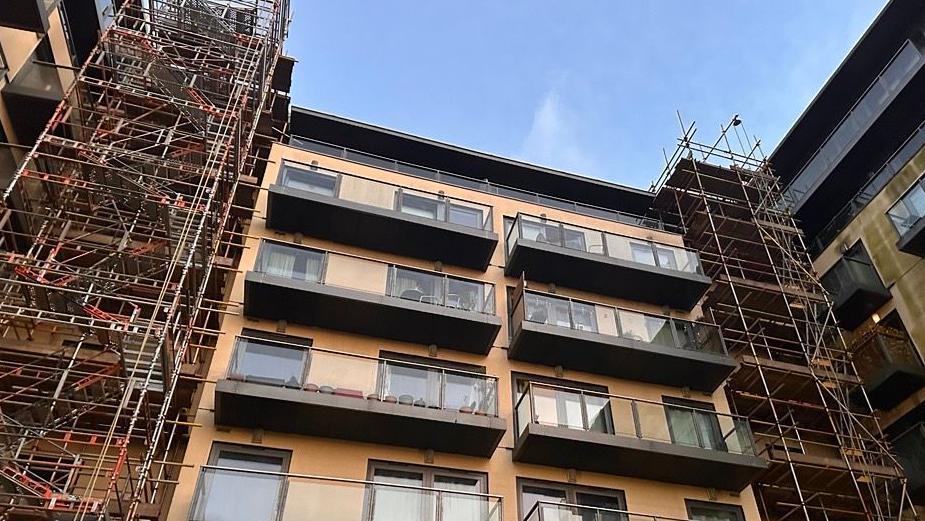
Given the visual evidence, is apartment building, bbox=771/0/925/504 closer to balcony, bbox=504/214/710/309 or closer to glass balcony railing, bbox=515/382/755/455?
balcony, bbox=504/214/710/309

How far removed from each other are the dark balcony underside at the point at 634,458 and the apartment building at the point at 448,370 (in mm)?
43

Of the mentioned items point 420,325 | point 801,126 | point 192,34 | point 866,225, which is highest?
point 801,126

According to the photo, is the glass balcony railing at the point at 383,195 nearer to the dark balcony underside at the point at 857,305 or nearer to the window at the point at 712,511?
the window at the point at 712,511

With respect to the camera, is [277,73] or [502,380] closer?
[502,380]

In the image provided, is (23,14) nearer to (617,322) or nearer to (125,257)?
(125,257)

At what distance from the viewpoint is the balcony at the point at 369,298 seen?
1488 cm

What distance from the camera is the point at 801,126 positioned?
2584 cm

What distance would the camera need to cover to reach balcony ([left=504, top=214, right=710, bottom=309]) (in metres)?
18.0

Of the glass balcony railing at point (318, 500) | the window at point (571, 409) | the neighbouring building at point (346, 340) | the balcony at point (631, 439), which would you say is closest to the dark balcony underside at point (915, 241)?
the neighbouring building at point (346, 340)

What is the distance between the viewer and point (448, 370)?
47.2 feet

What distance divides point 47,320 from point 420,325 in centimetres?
718

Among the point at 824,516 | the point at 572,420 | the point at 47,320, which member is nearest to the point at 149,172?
the point at 47,320

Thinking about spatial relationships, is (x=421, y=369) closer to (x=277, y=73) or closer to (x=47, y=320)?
(x=47, y=320)

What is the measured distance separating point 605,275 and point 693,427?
4656mm
